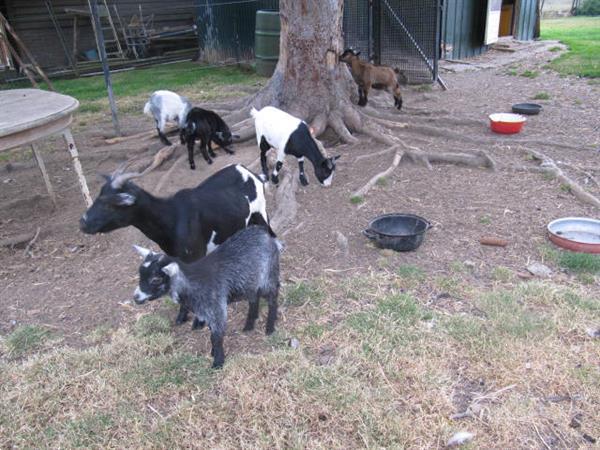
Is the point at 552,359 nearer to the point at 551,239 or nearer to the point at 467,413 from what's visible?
the point at 467,413

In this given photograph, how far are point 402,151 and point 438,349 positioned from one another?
11.6 feet

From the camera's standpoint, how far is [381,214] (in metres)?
5.14

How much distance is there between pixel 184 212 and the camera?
3.73m

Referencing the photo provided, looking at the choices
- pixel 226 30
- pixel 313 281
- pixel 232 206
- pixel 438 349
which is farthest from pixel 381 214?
pixel 226 30

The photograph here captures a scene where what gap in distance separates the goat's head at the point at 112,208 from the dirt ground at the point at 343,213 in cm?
76

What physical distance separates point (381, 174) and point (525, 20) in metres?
14.4

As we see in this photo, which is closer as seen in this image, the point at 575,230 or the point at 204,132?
the point at 575,230

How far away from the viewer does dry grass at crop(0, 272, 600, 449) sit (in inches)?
107

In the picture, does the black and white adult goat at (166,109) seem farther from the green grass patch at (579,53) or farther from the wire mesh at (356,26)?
the green grass patch at (579,53)

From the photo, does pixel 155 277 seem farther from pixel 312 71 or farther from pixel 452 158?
pixel 312 71

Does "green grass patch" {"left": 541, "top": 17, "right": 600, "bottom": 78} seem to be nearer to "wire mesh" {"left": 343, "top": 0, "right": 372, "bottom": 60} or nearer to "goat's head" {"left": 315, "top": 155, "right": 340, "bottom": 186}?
"wire mesh" {"left": 343, "top": 0, "right": 372, "bottom": 60}

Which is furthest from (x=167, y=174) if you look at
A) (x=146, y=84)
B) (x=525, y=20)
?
(x=525, y=20)

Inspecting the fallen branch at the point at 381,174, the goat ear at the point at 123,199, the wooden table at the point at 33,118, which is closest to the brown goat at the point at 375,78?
the fallen branch at the point at 381,174

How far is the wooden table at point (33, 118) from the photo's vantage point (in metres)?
4.35
